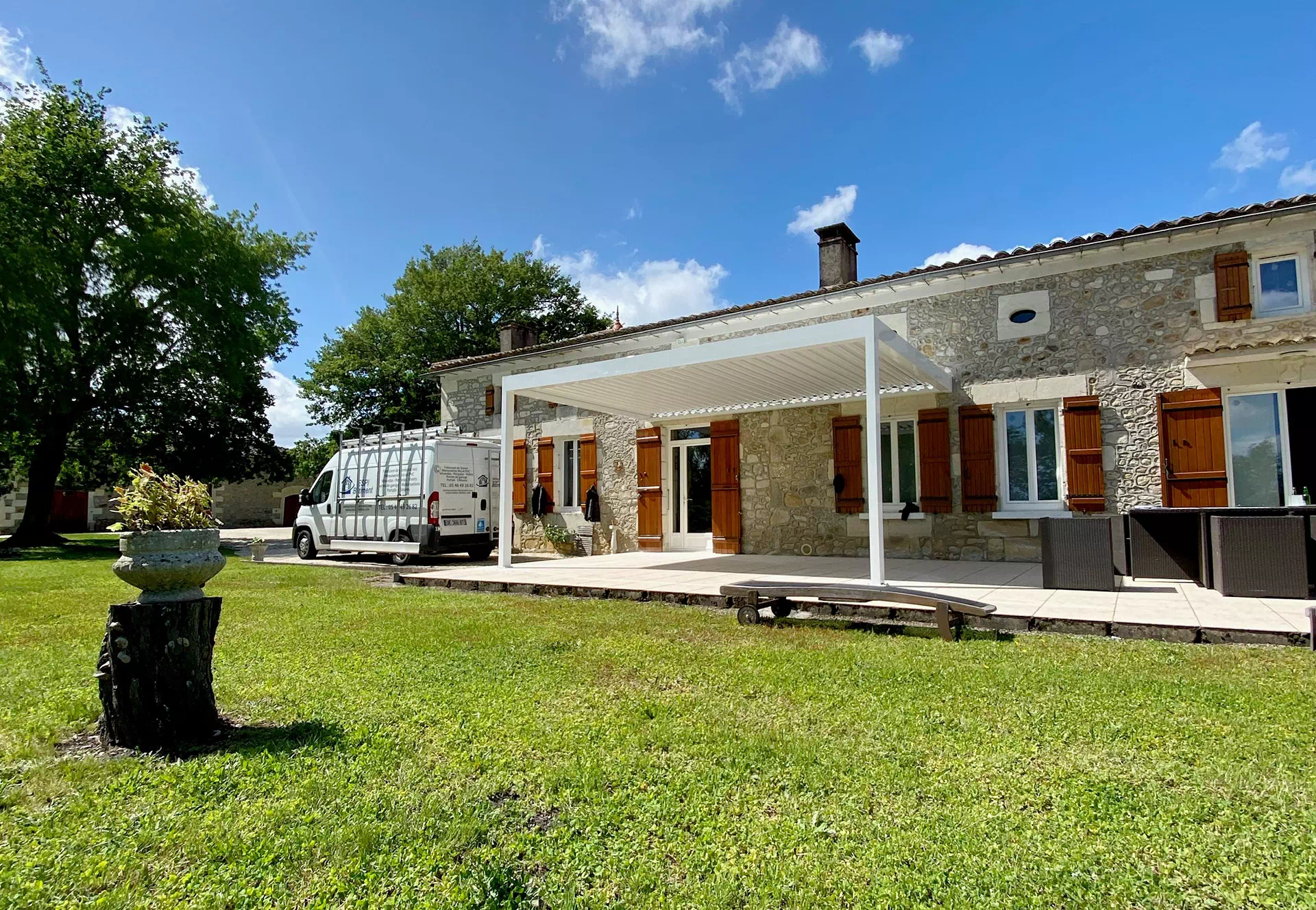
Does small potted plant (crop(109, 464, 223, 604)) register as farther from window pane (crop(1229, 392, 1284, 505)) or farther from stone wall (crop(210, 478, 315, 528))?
stone wall (crop(210, 478, 315, 528))

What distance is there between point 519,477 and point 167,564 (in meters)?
10.7

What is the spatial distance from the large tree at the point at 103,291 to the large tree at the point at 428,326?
9.39 meters

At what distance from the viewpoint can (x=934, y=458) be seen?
9164 mm

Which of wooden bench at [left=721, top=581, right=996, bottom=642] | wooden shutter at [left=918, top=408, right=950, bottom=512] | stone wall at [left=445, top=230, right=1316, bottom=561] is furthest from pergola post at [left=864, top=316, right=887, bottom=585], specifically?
stone wall at [left=445, top=230, right=1316, bottom=561]

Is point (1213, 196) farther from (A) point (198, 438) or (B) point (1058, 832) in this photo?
(A) point (198, 438)

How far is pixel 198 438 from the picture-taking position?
19.2 metres

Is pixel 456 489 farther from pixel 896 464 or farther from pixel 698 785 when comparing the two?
pixel 698 785

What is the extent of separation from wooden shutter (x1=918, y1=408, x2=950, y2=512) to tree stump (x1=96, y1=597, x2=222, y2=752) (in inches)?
339

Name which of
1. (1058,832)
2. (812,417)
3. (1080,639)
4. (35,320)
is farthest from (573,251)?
(1058,832)

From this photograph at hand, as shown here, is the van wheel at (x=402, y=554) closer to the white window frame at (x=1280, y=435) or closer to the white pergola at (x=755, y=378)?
the white pergola at (x=755, y=378)

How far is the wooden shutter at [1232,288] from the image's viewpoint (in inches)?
293

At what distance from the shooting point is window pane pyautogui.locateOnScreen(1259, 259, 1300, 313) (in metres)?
7.33

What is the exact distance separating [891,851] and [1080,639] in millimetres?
3387

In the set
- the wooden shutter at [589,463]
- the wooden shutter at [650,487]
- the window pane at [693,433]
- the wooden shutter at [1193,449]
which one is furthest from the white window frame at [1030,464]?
the wooden shutter at [589,463]
